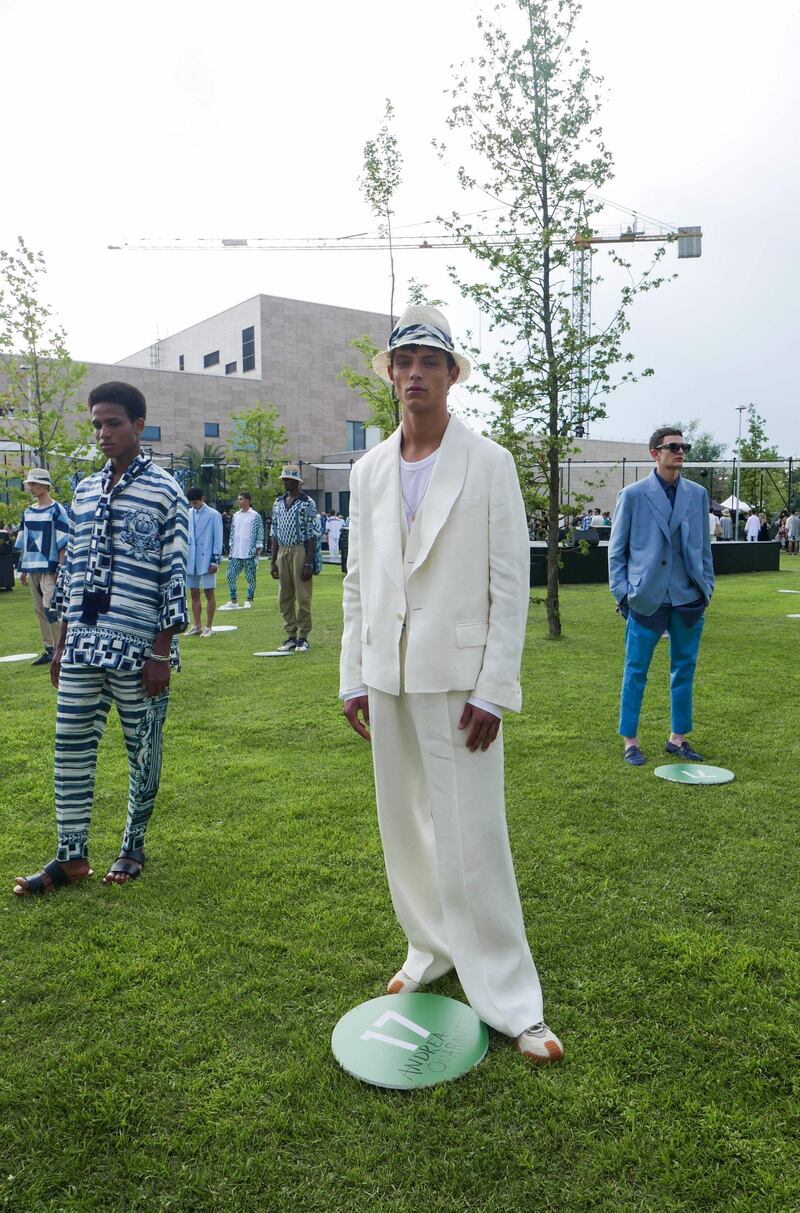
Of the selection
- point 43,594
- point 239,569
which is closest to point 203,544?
point 43,594

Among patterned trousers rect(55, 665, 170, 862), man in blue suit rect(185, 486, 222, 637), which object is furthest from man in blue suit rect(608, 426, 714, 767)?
man in blue suit rect(185, 486, 222, 637)

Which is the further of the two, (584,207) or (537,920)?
(584,207)

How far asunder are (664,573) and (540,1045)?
11.9 ft

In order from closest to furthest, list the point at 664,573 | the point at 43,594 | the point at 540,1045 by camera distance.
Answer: the point at 540,1045 → the point at 664,573 → the point at 43,594

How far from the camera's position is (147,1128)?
236cm

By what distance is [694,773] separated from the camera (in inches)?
211

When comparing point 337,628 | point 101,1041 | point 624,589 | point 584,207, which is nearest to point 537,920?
point 101,1041

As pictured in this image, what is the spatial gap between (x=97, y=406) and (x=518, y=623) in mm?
2267

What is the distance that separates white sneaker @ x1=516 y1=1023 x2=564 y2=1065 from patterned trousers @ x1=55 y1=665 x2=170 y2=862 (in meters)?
2.18

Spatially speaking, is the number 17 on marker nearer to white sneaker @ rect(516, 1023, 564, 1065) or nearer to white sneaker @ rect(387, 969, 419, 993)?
white sneaker @ rect(387, 969, 419, 993)

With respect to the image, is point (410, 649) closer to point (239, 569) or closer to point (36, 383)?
point (239, 569)

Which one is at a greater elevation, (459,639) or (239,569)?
(459,639)

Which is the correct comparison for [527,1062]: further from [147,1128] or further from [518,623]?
[518,623]

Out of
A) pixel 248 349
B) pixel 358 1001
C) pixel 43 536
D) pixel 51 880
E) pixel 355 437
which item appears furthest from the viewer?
pixel 355 437
